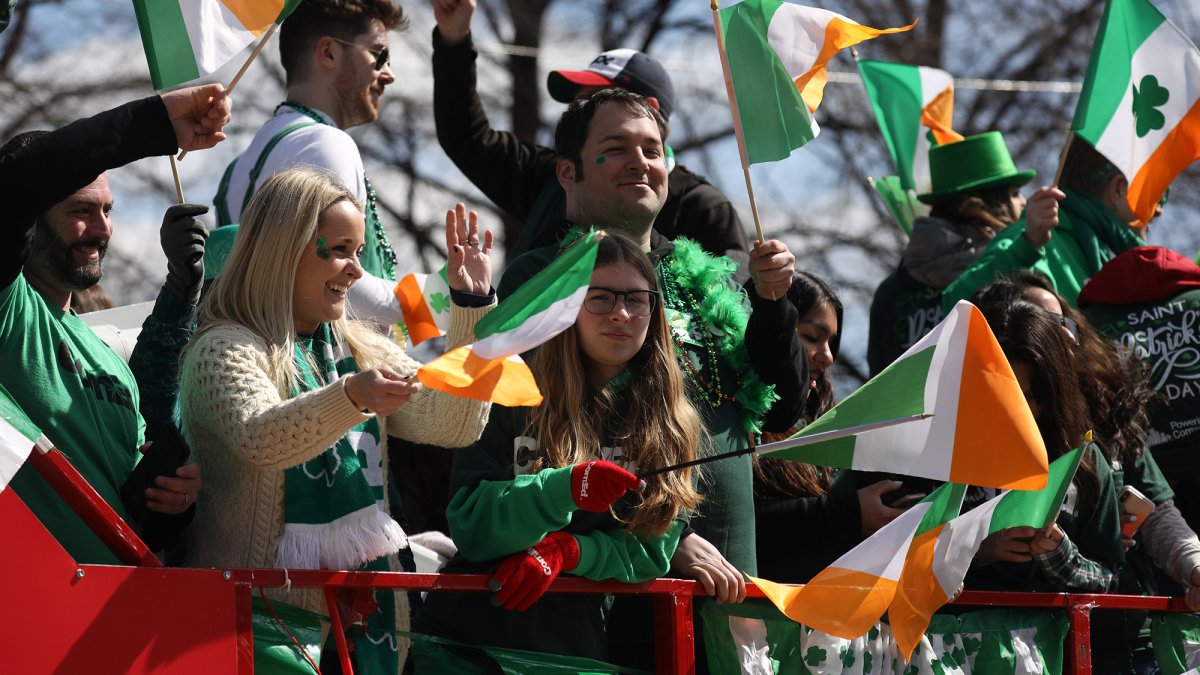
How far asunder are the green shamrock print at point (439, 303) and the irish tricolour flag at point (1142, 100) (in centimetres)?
260

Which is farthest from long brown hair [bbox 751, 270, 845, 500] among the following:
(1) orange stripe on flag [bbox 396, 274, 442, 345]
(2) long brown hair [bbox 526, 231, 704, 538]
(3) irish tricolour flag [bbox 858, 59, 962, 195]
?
(3) irish tricolour flag [bbox 858, 59, 962, 195]

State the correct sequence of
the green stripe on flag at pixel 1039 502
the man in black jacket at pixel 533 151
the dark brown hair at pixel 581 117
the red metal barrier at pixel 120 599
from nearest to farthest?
the red metal barrier at pixel 120 599 < the green stripe on flag at pixel 1039 502 < the dark brown hair at pixel 581 117 < the man in black jacket at pixel 533 151

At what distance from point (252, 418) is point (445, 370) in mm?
465

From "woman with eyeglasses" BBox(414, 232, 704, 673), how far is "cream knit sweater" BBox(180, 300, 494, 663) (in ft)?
0.51

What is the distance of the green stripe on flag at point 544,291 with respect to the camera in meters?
3.79

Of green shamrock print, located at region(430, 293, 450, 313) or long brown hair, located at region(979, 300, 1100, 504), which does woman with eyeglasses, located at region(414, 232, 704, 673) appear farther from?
long brown hair, located at region(979, 300, 1100, 504)

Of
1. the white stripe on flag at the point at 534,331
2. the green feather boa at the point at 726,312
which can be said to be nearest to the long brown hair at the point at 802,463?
the green feather boa at the point at 726,312

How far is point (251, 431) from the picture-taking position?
146 inches

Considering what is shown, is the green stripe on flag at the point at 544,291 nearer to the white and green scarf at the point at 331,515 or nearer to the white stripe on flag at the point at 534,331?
the white stripe on flag at the point at 534,331

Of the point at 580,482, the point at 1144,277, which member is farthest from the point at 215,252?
the point at 1144,277

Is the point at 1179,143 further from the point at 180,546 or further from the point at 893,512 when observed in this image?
the point at 180,546

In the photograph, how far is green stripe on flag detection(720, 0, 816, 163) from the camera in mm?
4848

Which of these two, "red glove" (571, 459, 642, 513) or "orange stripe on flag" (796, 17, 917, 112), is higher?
"orange stripe on flag" (796, 17, 917, 112)

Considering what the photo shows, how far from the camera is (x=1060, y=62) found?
55.4ft
